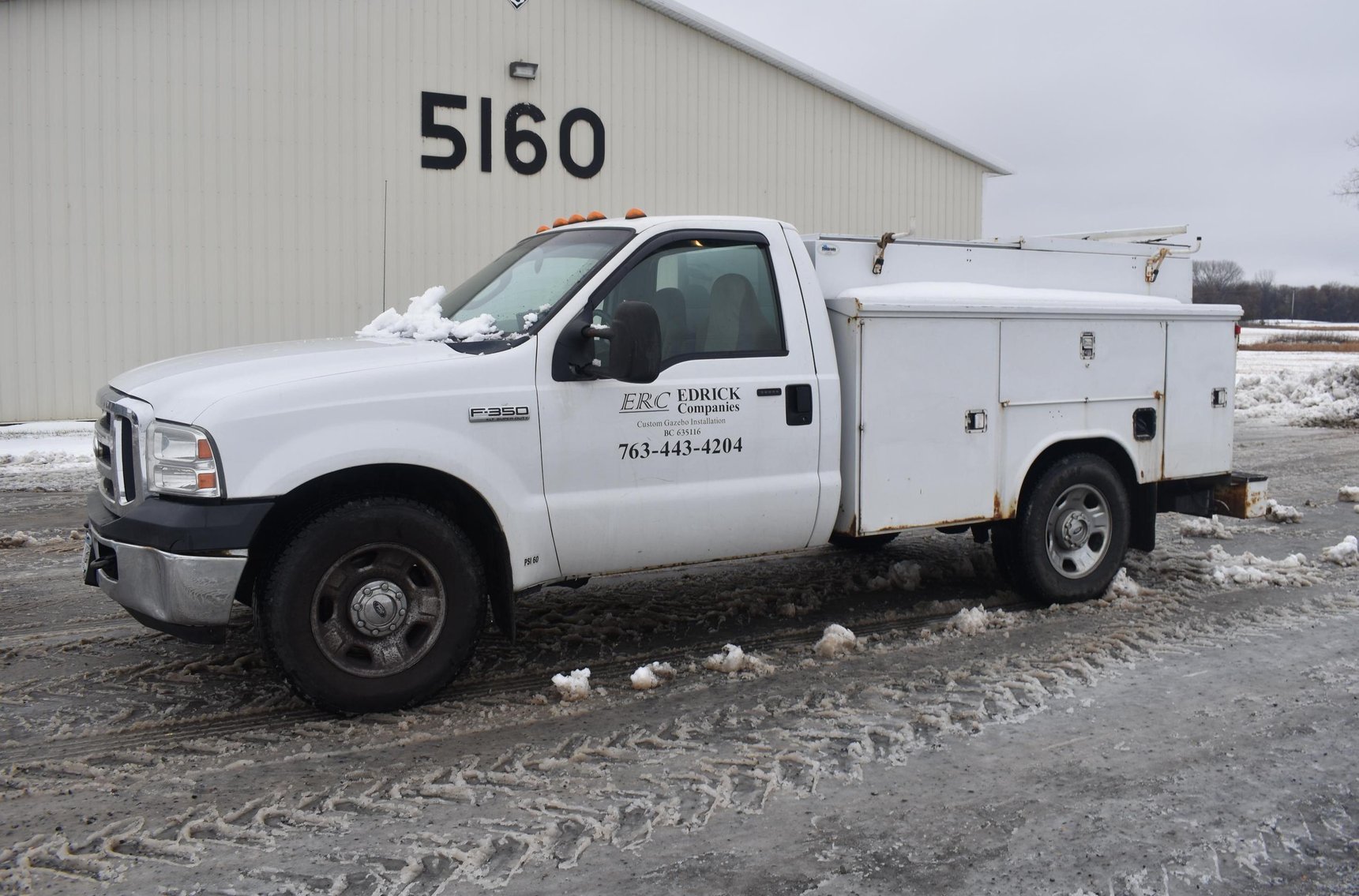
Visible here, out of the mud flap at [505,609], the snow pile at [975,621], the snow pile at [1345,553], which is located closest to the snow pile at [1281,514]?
the snow pile at [1345,553]

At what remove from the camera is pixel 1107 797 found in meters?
4.01

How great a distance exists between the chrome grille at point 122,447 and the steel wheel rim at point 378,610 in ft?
2.71

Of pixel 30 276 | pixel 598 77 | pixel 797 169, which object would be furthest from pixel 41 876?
pixel 797 169

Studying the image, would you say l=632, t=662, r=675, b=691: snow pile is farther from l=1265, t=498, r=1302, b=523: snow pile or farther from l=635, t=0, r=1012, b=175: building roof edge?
A: l=635, t=0, r=1012, b=175: building roof edge

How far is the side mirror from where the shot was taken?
480 centimetres

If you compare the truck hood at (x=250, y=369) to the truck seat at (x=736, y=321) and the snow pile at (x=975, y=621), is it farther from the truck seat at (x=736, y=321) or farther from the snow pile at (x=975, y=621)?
the snow pile at (x=975, y=621)

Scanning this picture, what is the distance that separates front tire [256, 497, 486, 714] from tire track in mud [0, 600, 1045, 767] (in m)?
0.19

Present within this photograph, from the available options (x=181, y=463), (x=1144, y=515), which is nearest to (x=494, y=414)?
(x=181, y=463)

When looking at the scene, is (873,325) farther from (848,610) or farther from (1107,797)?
(1107,797)

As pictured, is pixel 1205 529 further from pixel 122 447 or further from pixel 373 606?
pixel 122 447

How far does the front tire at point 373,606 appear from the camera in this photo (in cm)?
449

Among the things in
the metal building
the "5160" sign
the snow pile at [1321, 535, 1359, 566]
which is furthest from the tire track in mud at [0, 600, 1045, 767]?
the "5160" sign

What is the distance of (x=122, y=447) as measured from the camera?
4.59 metres

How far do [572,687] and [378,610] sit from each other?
896 mm
